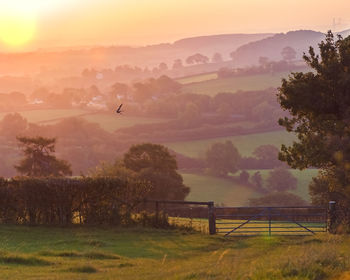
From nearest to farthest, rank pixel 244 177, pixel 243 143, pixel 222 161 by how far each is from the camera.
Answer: pixel 244 177 → pixel 222 161 → pixel 243 143

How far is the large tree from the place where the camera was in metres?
26.7

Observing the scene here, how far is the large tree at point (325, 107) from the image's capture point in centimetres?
2669

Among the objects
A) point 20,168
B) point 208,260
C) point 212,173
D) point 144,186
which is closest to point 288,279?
point 208,260

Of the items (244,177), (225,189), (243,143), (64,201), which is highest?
(243,143)

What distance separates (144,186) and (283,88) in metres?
8.77

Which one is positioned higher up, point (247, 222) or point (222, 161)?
point (222, 161)

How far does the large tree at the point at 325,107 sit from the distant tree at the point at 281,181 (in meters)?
92.8

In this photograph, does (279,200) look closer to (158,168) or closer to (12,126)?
(158,168)

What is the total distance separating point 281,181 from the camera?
396 ft

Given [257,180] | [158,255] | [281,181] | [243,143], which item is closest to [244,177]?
[257,180]

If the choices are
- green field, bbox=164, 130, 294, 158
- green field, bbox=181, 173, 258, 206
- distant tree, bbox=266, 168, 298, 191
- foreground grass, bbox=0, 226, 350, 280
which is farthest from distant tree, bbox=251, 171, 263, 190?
foreground grass, bbox=0, 226, 350, 280

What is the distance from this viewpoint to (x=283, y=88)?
27.3 meters

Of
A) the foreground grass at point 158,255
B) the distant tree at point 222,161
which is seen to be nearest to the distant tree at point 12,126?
the distant tree at point 222,161

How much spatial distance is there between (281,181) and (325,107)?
9532cm
